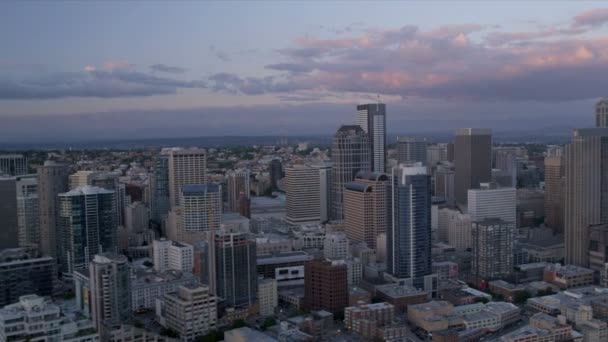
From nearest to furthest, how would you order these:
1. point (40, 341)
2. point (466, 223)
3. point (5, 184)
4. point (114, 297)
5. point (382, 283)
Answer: point (40, 341)
point (114, 297)
point (382, 283)
point (5, 184)
point (466, 223)

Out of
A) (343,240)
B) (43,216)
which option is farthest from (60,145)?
(343,240)

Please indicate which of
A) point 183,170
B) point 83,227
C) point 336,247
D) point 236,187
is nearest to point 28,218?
point 83,227

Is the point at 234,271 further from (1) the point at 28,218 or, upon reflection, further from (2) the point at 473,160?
(2) the point at 473,160

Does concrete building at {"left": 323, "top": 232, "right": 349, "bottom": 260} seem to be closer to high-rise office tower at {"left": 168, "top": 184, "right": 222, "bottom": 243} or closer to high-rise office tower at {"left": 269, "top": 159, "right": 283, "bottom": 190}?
high-rise office tower at {"left": 168, "top": 184, "right": 222, "bottom": 243}

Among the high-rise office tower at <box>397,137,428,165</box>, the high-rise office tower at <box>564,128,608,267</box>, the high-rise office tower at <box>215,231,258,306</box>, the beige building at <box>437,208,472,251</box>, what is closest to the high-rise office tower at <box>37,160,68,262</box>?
the high-rise office tower at <box>215,231,258,306</box>

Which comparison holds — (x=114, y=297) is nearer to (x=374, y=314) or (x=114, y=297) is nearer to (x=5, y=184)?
(x=374, y=314)

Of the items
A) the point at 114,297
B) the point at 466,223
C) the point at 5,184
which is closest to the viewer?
the point at 114,297

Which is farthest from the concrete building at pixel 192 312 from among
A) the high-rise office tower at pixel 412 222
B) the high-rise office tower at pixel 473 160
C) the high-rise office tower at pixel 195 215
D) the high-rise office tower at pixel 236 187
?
the high-rise office tower at pixel 473 160
